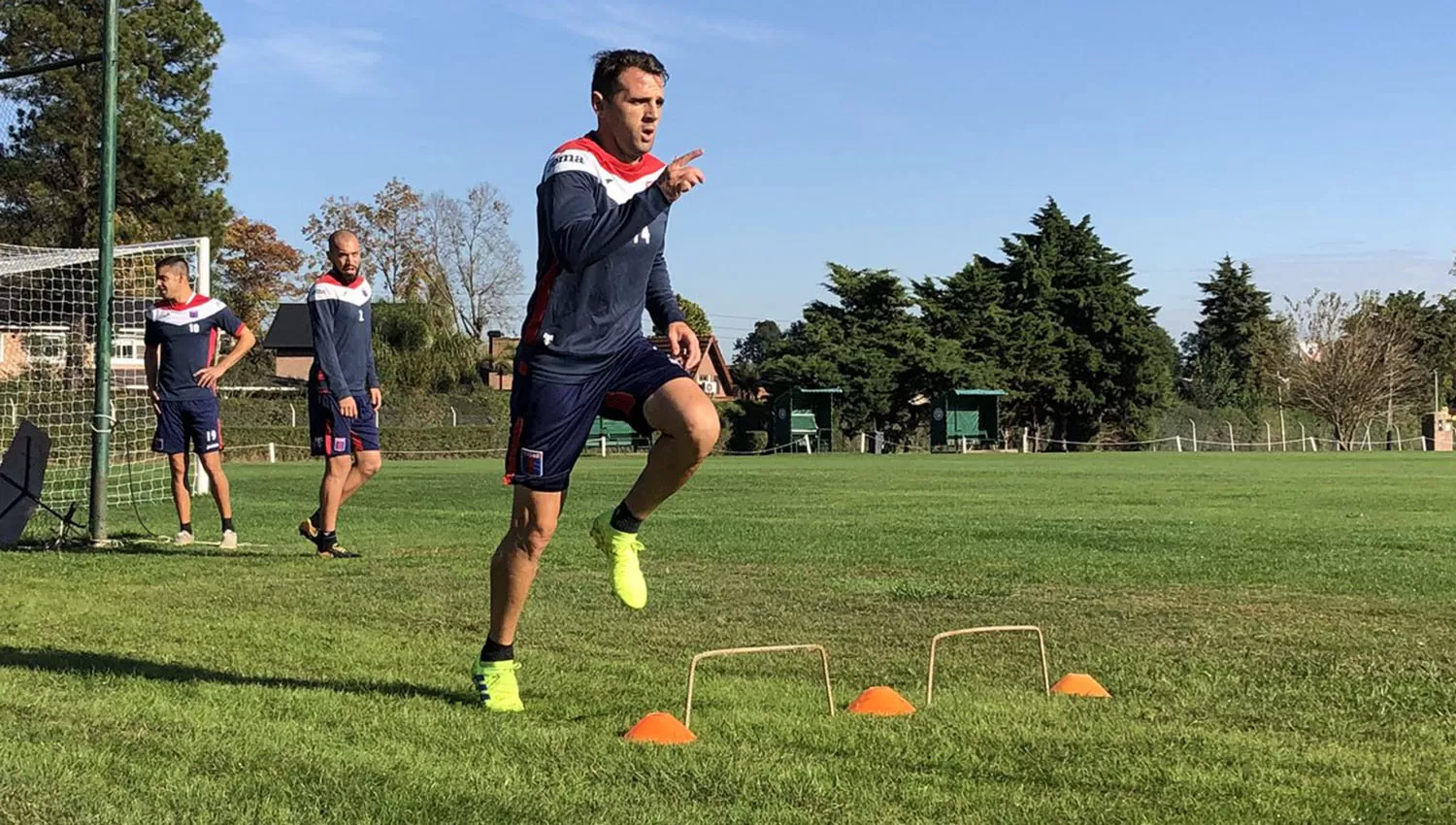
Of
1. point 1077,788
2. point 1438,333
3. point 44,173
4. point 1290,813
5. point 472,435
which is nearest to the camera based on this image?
point 1290,813

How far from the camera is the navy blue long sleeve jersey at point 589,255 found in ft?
14.5

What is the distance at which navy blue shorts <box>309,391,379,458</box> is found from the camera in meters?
9.98

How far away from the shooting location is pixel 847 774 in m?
3.58

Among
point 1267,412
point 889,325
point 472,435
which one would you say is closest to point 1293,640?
point 472,435

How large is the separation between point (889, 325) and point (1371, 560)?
175ft

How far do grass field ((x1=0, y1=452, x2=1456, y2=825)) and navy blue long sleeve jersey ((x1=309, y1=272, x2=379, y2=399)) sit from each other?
127 centimetres

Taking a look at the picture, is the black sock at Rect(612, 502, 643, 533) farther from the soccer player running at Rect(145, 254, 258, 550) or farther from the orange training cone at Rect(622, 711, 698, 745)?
the soccer player running at Rect(145, 254, 258, 550)

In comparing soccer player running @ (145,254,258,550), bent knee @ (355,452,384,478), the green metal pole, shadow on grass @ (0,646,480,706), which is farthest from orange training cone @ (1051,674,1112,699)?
the green metal pole

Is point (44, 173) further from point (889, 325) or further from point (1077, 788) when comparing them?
point (1077, 788)

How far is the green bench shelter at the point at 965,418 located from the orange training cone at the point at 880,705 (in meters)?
54.3

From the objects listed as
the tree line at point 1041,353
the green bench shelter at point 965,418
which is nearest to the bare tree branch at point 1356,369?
the tree line at point 1041,353

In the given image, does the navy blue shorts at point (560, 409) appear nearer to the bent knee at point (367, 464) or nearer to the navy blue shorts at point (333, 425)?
the navy blue shorts at point (333, 425)

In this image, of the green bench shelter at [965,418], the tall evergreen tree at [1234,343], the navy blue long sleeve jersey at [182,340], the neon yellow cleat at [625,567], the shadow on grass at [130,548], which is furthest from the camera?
the tall evergreen tree at [1234,343]

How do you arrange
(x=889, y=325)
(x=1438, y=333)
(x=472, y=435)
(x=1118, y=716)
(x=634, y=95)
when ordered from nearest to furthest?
(x=1118, y=716)
(x=634, y=95)
(x=472, y=435)
(x=889, y=325)
(x=1438, y=333)
